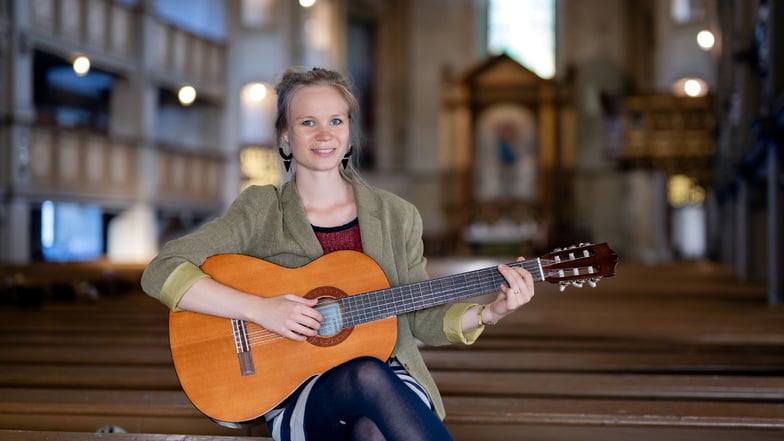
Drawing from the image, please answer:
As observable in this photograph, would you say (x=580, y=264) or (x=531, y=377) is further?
(x=531, y=377)

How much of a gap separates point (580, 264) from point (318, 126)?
79 centimetres

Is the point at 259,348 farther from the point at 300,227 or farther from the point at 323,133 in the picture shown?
the point at 323,133

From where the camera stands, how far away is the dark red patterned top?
2250mm

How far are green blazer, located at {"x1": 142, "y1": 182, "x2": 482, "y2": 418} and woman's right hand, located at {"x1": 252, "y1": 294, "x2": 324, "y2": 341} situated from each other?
21cm

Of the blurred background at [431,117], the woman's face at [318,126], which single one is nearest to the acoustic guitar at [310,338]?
the woman's face at [318,126]

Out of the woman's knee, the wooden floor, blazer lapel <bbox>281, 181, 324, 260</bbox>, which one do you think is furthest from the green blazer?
the wooden floor

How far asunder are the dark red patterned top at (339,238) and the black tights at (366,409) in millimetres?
415

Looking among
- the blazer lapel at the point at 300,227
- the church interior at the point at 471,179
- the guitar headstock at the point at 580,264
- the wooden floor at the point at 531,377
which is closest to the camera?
the guitar headstock at the point at 580,264

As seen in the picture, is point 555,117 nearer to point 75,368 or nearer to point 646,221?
point 646,221

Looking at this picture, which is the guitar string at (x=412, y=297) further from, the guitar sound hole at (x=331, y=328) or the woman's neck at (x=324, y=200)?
the woman's neck at (x=324, y=200)

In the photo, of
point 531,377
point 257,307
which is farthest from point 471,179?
point 257,307

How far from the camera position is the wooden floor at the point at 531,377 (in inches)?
98.8

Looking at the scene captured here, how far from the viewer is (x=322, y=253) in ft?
7.25

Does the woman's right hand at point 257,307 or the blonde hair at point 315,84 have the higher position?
the blonde hair at point 315,84
